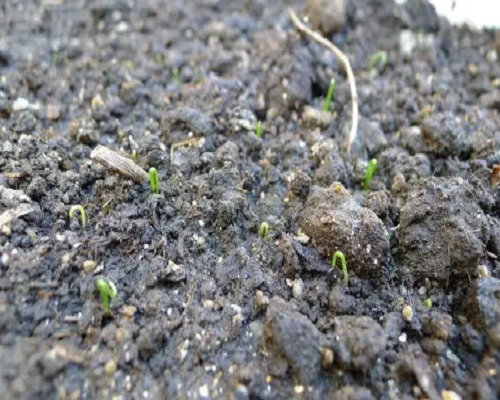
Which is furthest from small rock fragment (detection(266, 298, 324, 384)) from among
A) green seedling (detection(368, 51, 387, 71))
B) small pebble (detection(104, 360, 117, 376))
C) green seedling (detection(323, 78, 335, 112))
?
green seedling (detection(368, 51, 387, 71))

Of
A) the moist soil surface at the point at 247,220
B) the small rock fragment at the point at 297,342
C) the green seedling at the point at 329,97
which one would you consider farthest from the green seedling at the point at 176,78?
the small rock fragment at the point at 297,342

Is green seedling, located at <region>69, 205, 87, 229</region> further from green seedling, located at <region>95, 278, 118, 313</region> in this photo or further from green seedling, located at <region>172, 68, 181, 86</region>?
green seedling, located at <region>172, 68, 181, 86</region>

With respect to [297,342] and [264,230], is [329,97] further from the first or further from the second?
[297,342]

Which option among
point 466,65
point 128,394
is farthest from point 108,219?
point 466,65

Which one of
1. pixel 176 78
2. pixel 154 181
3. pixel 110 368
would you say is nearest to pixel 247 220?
pixel 154 181

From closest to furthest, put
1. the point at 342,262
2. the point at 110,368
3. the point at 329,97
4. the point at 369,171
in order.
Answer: the point at 110,368
the point at 342,262
the point at 369,171
the point at 329,97
